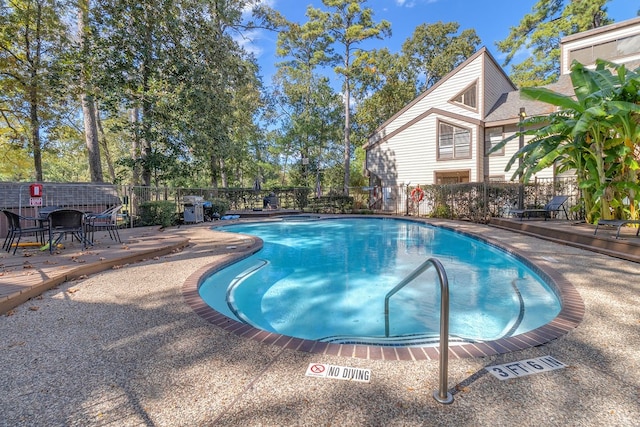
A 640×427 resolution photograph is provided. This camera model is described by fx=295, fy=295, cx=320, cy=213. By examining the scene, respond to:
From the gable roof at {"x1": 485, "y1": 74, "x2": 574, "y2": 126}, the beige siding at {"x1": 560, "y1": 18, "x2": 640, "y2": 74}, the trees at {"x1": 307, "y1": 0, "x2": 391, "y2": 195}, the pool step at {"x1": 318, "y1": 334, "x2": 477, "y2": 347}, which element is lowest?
the pool step at {"x1": 318, "y1": 334, "x2": 477, "y2": 347}

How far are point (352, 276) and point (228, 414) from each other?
16.0 feet

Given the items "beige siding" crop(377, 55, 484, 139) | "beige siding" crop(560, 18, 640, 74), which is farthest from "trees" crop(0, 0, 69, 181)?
"beige siding" crop(560, 18, 640, 74)

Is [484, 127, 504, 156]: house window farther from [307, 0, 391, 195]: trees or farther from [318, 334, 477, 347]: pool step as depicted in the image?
[318, 334, 477, 347]: pool step

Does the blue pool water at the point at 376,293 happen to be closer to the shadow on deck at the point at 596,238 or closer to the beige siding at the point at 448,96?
the shadow on deck at the point at 596,238

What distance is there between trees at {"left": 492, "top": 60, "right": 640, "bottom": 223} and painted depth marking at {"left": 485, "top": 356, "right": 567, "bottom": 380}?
6.05 meters

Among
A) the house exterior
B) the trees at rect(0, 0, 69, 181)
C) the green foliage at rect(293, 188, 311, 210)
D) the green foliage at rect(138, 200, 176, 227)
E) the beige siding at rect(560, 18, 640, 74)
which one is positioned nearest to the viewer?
the green foliage at rect(138, 200, 176, 227)

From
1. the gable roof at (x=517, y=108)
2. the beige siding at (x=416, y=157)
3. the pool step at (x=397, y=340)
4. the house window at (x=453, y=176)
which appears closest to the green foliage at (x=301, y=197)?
the beige siding at (x=416, y=157)

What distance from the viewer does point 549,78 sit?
23594 millimetres

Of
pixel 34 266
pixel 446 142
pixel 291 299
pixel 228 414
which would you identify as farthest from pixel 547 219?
pixel 34 266

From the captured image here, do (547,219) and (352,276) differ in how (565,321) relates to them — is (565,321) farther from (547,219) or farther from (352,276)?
(547,219)

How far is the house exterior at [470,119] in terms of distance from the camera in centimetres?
1473

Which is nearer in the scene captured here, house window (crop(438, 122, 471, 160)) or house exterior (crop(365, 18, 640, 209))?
house exterior (crop(365, 18, 640, 209))

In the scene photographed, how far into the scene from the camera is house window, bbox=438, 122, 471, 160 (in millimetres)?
16453

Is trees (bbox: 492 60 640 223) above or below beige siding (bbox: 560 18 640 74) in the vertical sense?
below
